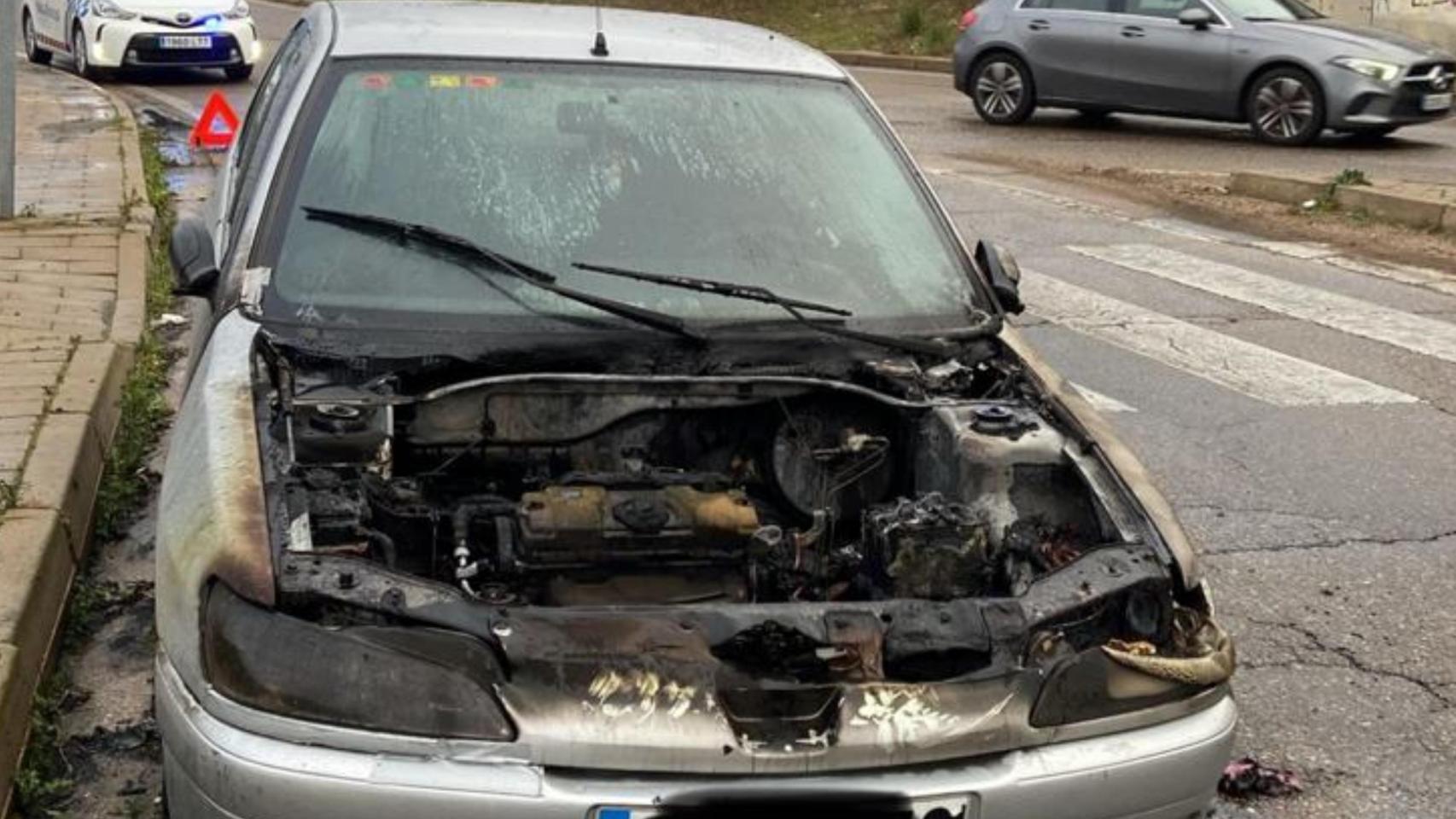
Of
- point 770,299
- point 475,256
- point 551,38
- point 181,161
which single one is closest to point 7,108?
point 181,161

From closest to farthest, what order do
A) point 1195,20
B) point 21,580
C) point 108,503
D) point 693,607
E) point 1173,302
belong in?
point 693,607 → point 21,580 → point 108,503 → point 1173,302 → point 1195,20

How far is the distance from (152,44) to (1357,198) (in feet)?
42.7

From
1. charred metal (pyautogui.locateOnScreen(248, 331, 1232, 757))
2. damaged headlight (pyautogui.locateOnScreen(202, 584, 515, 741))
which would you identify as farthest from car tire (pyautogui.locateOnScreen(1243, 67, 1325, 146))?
damaged headlight (pyautogui.locateOnScreen(202, 584, 515, 741))

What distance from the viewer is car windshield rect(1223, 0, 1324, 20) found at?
15.7 meters

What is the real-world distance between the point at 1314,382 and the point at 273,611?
6.09m

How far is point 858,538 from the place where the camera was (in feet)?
12.1

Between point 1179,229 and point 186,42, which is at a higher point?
point 186,42

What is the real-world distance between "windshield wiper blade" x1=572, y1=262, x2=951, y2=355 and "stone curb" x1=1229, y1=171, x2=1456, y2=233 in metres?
8.98

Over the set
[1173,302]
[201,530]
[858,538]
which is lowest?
[1173,302]

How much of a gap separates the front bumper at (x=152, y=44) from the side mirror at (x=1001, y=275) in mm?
15859

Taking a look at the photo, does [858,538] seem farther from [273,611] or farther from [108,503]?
[108,503]

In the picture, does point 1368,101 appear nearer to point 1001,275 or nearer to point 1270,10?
point 1270,10

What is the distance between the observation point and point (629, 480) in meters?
3.48

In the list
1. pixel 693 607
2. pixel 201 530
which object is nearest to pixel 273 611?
pixel 201 530
